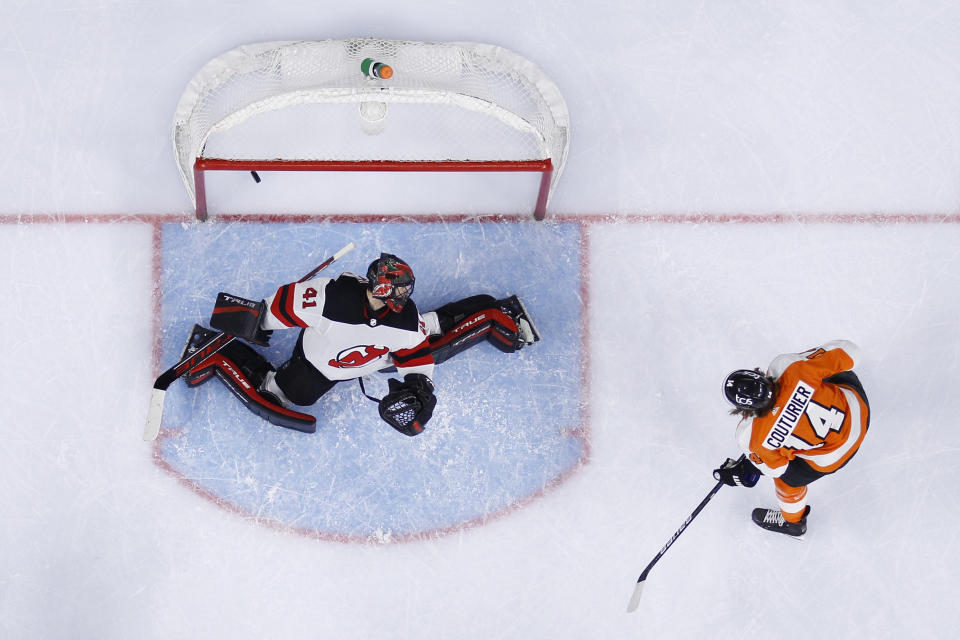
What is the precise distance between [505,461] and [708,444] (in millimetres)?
992

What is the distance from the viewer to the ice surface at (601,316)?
164 inches

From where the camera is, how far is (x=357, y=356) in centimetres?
366

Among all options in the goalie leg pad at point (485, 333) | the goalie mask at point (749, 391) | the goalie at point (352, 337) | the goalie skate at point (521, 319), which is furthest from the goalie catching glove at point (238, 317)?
the goalie mask at point (749, 391)

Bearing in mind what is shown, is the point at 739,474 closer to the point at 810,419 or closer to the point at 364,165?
the point at 810,419

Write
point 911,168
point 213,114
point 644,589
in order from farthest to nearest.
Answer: point 911,168, point 644,589, point 213,114

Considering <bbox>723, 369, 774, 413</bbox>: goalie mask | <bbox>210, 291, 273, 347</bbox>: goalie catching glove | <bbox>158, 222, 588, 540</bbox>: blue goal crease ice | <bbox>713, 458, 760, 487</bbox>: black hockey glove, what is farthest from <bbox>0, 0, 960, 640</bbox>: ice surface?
<bbox>723, 369, 774, 413</bbox>: goalie mask

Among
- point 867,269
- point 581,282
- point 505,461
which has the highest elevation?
point 867,269

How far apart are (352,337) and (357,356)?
0.45 ft

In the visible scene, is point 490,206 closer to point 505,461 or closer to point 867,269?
point 505,461

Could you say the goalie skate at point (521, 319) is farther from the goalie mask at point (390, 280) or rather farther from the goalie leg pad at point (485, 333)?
the goalie mask at point (390, 280)

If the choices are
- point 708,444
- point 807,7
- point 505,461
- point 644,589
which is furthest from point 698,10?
point 644,589

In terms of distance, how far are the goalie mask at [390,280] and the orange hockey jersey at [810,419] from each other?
153 centimetres

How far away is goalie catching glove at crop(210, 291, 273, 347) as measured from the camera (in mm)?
3684

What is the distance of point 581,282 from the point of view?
4414 mm
